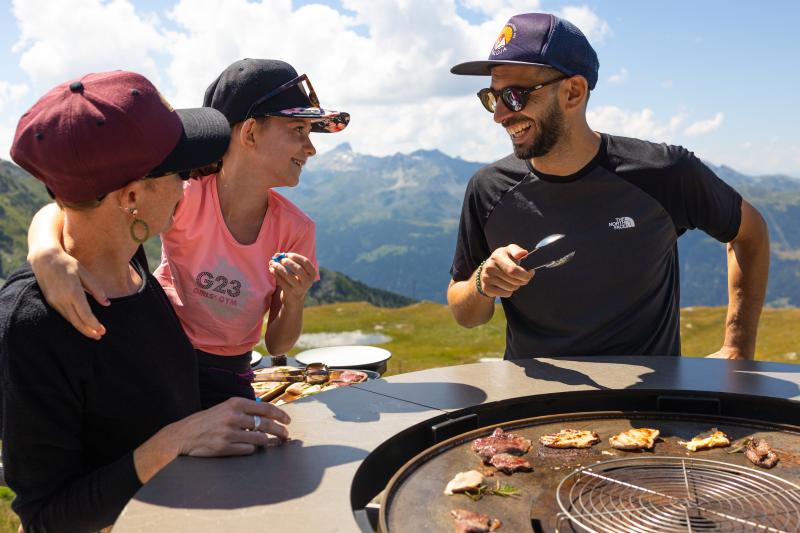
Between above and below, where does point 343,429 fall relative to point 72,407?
below

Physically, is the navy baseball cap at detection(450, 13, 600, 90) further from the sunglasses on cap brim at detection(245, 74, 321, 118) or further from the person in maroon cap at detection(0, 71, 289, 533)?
the person in maroon cap at detection(0, 71, 289, 533)

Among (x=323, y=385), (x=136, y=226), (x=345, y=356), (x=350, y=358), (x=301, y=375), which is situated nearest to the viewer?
(x=136, y=226)

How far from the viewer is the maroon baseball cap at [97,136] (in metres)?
2.83

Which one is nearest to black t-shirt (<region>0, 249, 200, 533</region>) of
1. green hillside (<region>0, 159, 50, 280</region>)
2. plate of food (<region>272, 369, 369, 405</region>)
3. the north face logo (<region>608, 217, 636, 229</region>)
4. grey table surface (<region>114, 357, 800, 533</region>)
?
grey table surface (<region>114, 357, 800, 533</region>)

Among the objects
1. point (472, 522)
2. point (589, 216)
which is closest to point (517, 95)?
point (589, 216)

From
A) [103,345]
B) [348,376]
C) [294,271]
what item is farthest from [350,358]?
[103,345]

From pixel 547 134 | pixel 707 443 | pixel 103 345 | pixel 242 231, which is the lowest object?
pixel 707 443

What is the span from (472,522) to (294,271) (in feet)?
6.12

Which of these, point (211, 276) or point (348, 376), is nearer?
point (211, 276)

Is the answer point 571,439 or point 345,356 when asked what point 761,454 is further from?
point 345,356

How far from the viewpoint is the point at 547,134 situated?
17.7 feet

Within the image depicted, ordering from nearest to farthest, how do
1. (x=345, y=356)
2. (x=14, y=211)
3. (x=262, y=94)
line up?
(x=262, y=94)
(x=345, y=356)
(x=14, y=211)

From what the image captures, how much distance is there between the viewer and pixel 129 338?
322 centimetres

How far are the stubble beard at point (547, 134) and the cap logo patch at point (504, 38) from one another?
0.62 m
